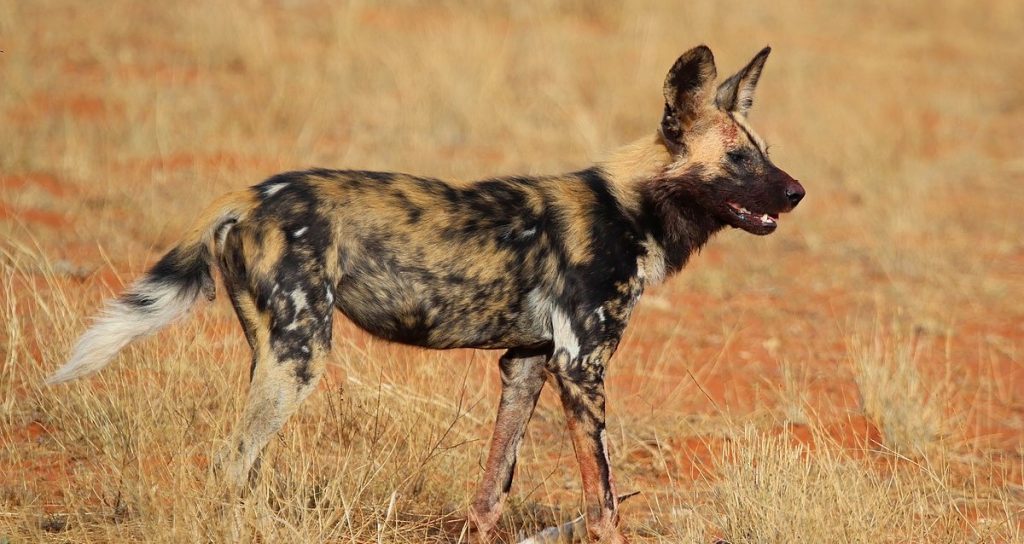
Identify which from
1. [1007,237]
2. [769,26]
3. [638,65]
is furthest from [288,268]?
[769,26]

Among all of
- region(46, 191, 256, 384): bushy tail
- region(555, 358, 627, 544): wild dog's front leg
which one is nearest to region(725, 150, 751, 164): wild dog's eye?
region(555, 358, 627, 544): wild dog's front leg

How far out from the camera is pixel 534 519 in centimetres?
413

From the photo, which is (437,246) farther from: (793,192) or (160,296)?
(793,192)

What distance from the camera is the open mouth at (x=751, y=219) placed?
13.1 feet

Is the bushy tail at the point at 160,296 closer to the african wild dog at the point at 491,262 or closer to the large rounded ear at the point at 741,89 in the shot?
the african wild dog at the point at 491,262

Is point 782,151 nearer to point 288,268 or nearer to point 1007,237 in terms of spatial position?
point 1007,237

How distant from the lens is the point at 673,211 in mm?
4012

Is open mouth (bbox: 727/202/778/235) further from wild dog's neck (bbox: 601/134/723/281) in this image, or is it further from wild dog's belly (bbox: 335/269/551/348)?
wild dog's belly (bbox: 335/269/551/348)

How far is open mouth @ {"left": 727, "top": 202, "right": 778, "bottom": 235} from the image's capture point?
157 inches

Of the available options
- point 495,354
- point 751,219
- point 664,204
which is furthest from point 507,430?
point 495,354

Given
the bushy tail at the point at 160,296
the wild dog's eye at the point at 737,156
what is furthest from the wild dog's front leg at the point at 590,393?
the bushy tail at the point at 160,296

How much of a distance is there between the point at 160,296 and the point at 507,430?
1117mm

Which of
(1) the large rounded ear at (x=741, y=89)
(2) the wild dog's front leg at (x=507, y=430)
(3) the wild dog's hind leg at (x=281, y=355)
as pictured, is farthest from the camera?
(1) the large rounded ear at (x=741, y=89)

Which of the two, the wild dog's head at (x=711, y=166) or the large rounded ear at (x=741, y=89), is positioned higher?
the large rounded ear at (x=741, y=89)
